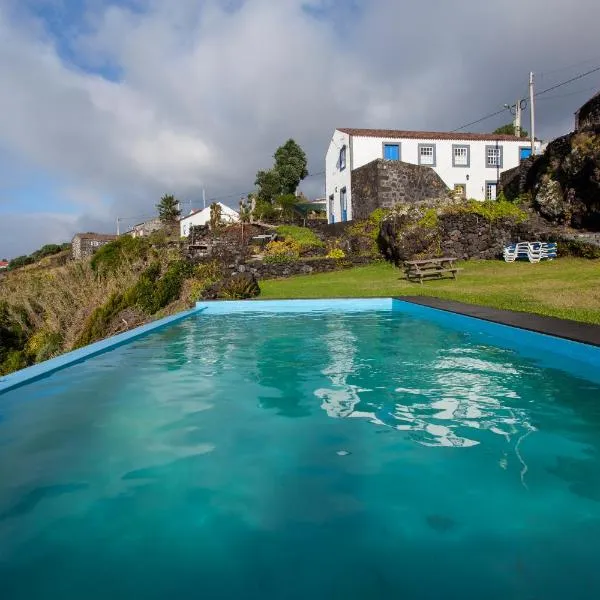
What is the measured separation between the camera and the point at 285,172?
4616 cm

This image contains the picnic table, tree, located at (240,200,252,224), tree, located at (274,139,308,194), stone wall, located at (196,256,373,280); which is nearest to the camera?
the picnic table

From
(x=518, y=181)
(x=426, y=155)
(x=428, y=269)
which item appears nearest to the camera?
(x=428, y=269)

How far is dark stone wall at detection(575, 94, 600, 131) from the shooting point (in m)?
20.7

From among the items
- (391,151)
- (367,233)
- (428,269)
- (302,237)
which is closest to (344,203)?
(391,151)

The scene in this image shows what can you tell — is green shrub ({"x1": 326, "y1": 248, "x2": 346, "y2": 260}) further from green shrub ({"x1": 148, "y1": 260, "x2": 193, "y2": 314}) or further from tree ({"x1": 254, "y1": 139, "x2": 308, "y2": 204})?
tree ({"x1": 254, "y1": 139, "x2": 308, "y2": 204})

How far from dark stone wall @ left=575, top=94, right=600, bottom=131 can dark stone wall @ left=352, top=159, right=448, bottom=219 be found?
7.61 meters

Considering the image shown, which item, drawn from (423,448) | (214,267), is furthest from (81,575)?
(214,267)

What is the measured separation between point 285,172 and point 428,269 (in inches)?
1243

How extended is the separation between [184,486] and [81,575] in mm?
945

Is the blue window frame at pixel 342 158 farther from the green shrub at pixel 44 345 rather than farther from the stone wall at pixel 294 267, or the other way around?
the green shrub at pixel 44 345

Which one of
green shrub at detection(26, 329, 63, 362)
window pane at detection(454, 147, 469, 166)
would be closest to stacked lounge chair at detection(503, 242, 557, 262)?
window pane at detection(454, 147, 469, 166)

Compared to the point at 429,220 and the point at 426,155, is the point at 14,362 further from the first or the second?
the point at 426,155

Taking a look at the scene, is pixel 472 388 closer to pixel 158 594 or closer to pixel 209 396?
pixel 209 396

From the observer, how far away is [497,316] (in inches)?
320
